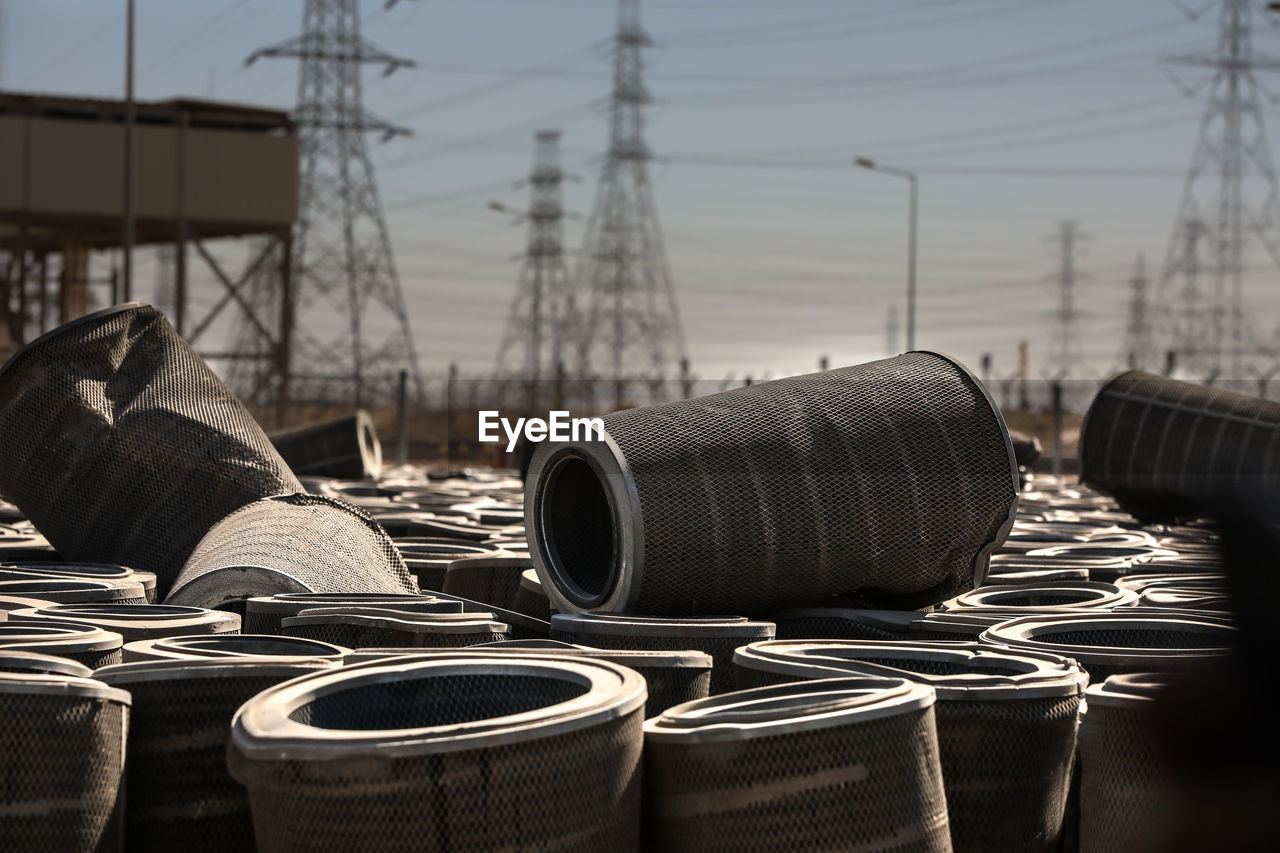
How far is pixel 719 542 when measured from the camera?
717cm

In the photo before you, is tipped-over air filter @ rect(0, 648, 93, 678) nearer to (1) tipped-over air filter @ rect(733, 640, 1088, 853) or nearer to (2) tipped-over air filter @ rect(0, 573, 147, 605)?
(1) tipped-over air filter @ rect(733, 640, 1088, 853)

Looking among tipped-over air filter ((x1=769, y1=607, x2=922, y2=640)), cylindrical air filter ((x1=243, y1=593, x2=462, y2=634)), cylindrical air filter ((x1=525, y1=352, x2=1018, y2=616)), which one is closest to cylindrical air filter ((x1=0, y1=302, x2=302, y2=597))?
cylindrical air filter ((x1=243, y1=593, x2=462, y2=634))

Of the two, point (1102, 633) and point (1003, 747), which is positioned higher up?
point (1102, 633)

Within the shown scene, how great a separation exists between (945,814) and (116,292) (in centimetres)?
3248

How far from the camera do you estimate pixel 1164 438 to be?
14.6 meters

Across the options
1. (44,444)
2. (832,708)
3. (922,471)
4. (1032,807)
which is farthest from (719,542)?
(44,444)

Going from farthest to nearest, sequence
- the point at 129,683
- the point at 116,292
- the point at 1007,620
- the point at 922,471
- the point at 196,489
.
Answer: the point at 116,292 → the point at 196,489 → the point at 922,471 → the point at 1007,620 → the point at 129,683

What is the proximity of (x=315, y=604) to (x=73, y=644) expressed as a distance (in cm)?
145

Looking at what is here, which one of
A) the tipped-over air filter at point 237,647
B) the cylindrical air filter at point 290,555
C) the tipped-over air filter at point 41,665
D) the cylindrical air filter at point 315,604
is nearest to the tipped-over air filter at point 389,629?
the cylindrical air filter at point 315,604

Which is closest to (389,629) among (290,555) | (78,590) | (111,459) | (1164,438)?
(290,555)

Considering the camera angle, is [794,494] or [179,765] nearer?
[179,765]

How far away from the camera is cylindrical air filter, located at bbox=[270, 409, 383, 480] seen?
21250 millimetres

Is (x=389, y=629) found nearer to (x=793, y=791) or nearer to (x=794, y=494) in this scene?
(x=794, y=494)

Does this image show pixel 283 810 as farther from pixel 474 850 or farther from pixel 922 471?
pixel 922 471
